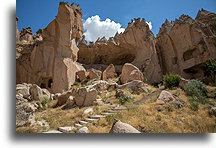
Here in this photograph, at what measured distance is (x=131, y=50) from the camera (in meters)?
21.8

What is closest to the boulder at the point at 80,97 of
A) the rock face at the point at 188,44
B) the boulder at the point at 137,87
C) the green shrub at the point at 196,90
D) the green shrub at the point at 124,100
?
the green shrub at the point at 124,100

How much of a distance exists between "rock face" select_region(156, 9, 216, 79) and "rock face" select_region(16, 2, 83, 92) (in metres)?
12.3

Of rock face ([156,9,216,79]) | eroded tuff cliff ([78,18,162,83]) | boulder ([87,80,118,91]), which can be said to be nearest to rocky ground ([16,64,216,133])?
boulder ([87,80,118,91])

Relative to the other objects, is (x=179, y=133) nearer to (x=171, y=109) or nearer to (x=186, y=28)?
(x=171, y=109)

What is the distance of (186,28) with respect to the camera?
16.1m

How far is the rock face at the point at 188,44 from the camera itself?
1467 centimetres

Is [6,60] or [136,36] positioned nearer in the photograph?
[6,60]

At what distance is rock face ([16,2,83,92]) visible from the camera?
45.6ft

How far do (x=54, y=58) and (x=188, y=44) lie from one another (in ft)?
50.0

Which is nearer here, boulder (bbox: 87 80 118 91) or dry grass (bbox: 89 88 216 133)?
dry grass (bbox: 89 88 216 133)

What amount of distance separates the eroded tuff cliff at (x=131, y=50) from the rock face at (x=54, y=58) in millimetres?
8322

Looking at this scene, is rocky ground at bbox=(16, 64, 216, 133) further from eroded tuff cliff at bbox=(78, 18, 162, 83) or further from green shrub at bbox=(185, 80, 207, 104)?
eroded tuff cliff at bbox=(78, 18, 162, 83)

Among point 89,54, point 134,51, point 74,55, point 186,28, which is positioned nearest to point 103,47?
point 89,54

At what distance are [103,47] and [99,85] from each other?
12.9 m
